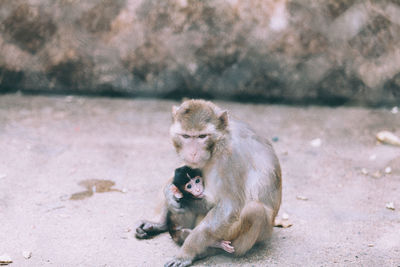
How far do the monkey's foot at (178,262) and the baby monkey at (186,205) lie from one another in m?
0.23

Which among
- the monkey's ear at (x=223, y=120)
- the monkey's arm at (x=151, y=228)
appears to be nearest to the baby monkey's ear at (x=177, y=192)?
the monkey's arm at (x=151, y=228)

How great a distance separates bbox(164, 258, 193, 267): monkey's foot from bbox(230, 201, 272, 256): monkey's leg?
36cm

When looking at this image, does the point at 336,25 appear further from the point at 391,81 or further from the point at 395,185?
the point at 395,185

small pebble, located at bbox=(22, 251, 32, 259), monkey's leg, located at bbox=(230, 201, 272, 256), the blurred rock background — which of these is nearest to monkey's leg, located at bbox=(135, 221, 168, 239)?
monkey's leg, located at bbox=(230, 201, 272, 256)

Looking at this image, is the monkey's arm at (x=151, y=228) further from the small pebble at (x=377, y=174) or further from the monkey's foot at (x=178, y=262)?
the small pebble at (x=377, y=174)

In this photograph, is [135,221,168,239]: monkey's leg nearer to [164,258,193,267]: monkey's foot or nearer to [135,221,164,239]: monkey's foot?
[135,221,164,239]: monkey's foot

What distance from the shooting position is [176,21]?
702cm

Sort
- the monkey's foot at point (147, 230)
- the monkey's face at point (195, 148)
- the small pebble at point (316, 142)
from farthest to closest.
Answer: the small pebble at point (316, 142)
the monkey's foot at point (147, 230)
the monkey's face at point (195, 148)

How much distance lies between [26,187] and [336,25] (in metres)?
4.39

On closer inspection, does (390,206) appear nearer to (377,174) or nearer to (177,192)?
(377,174)

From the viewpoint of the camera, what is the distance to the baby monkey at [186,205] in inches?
151

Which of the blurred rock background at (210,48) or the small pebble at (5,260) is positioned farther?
the blurred rock background at (210,48)

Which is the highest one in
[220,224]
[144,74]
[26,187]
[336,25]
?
[336,25]

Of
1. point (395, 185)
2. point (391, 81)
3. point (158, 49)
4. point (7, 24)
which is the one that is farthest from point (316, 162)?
point (7, 24)
